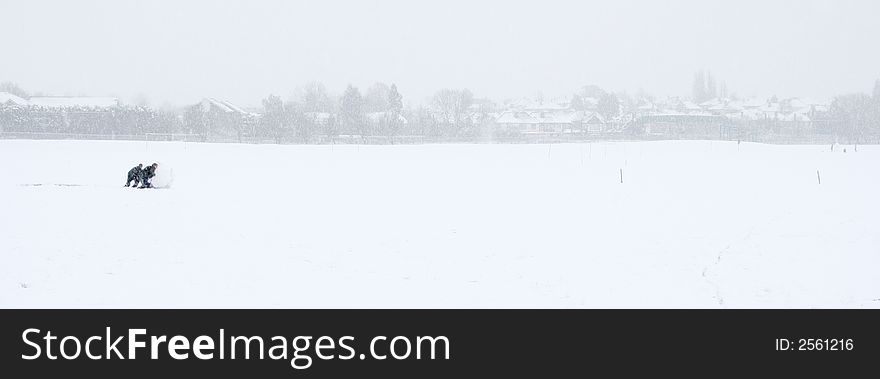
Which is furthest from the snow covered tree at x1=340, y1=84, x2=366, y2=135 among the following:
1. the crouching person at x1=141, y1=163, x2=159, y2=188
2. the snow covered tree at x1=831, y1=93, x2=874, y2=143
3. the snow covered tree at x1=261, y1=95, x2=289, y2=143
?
the crouching person at x1=141, y1=163, x2=159, y2=188

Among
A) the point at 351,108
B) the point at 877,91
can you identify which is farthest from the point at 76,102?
the point at 877,91

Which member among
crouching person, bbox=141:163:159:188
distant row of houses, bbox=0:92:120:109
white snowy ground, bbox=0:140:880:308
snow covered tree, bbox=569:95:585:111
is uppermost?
snow covered tree, bbox=569:95:585:111

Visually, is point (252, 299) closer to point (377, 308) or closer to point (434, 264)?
point (377, 308)

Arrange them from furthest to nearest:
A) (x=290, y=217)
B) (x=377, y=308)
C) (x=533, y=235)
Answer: (x=290, y=217), (x=533, y=235), (x=377, y=308)

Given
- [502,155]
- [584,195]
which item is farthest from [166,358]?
[502,155]

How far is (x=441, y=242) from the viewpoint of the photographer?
1691cm

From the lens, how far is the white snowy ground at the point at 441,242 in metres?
12.2

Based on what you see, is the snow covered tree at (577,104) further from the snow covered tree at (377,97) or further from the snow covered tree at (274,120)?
the snow covered tree at (274,120)

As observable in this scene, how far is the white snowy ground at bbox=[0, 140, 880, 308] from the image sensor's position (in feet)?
40.0

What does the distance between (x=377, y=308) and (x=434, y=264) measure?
344 cm

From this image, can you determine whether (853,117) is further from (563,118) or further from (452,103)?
(452,103)

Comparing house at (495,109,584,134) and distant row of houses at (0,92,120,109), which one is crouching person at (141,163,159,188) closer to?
distant row of houses at (0,92,120,109)

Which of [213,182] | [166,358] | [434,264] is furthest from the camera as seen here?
[213,182]

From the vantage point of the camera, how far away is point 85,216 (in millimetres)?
18484
